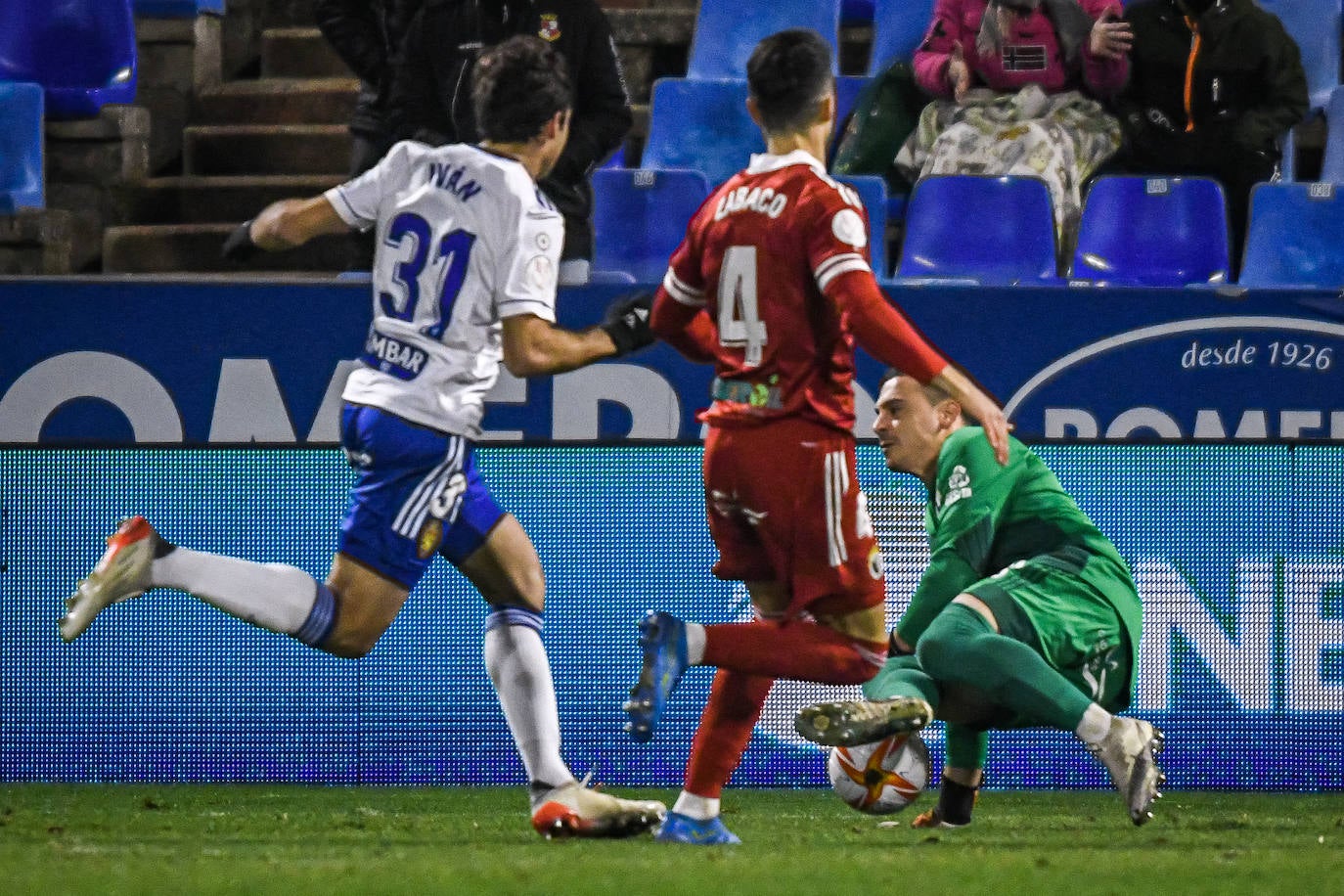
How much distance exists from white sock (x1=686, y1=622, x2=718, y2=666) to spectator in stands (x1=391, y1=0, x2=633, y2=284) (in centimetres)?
310

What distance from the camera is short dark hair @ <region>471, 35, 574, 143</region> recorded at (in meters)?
5.06

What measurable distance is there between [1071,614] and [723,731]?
105 centimetres

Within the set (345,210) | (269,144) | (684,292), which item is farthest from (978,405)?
(269,144)

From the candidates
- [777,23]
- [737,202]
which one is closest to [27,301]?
[737,202]

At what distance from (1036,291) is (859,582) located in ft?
6.87

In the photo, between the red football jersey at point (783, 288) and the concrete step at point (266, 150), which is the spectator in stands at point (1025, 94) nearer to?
the concrete step at point (266, 150)

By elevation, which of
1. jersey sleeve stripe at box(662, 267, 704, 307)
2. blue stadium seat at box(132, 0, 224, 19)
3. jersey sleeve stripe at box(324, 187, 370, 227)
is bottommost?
jersey sleeve stripe at box(662, 267, 704, 307)

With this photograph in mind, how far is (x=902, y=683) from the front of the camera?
5305 mm

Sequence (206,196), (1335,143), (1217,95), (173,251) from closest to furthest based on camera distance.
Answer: (1217,95)
(1335,143)
(173,251)
(206,196)

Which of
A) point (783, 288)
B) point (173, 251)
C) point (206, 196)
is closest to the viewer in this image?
point (783, 288)

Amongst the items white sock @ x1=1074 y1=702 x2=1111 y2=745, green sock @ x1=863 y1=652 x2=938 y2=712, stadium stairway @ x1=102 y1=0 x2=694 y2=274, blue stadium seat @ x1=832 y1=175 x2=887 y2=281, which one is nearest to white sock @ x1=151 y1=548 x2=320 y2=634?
green sock @ x1=863 y1=652 x2=938 y2=712

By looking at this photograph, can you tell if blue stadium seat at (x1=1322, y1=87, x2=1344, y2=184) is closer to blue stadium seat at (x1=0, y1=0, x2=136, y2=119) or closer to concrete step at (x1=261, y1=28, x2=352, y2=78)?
concrete step at (x1=261, y1=28, x2=352, y2=78)

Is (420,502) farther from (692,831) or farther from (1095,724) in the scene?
(1095,724)

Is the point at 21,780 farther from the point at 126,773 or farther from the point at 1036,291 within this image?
the point at 1036,291
